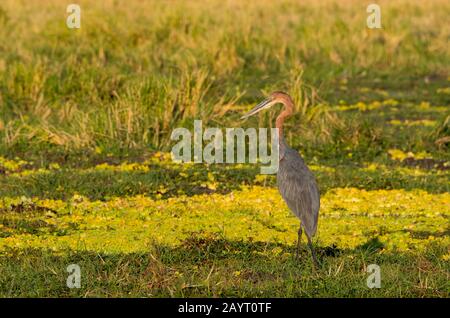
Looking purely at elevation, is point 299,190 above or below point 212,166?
above

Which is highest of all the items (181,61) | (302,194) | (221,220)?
(181,61)

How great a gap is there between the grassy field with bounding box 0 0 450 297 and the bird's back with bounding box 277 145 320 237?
0.33 meters

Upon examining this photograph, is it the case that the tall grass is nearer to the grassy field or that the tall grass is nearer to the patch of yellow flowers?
the grassy field

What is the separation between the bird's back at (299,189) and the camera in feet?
23.1

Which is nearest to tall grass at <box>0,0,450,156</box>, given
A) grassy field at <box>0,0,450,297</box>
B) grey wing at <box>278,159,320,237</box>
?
grassy field at <box>0,0,450,297</box>

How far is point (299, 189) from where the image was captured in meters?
7.21

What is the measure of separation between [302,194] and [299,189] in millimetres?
57

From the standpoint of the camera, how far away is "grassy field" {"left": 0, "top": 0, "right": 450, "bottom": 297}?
695cm

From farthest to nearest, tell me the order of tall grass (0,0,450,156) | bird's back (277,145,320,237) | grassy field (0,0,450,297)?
tall grass (0,0,450,156) < bird's back (277,145,320,237) < grassy field (0,0,450,297)

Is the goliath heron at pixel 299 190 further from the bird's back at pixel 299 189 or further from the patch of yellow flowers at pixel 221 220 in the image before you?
the patch of yellow flowers at pixel 221 220

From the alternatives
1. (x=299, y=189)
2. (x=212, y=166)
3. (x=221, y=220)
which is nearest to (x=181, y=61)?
(x=212, y=166)

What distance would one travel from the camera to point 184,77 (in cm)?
1230

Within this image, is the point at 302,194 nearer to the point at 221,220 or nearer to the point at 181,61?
the point at 221,220
